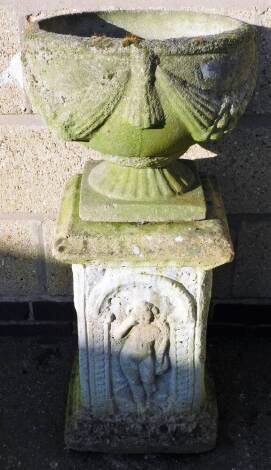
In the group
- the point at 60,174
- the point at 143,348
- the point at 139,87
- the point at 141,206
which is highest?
the point at 139,87

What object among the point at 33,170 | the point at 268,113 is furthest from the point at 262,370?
the point at 33,170

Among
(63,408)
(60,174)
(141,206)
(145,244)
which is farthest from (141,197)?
(63,408)

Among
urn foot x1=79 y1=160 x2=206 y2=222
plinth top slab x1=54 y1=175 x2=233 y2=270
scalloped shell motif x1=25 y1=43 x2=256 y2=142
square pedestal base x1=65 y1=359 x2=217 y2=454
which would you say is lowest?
square pedestal base x1=65 y1=359 x2=217 y2=454

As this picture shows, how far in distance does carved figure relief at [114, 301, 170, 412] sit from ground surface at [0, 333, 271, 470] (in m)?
0.26

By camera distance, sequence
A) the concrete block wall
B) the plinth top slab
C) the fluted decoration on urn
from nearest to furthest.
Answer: the fluted decoration on urn → the plinth top slab → the concrete block wall

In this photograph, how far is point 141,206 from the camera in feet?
4.99

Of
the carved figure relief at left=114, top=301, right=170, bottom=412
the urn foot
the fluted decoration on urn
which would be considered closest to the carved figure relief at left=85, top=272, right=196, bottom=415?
the carved figure relief at left=114, top=301, right=170, bottom=412

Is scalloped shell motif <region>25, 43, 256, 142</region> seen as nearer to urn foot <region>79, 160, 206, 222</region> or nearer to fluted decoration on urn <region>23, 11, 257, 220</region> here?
fluted decoration on urn <region>23, 11, 257, 220</region>

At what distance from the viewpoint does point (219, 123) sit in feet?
4.43

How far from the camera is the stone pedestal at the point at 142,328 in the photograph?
58.3 inches

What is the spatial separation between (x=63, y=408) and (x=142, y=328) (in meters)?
0.54

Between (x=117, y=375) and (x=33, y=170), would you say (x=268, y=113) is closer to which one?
(x=33, y=170)

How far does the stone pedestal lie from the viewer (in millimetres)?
1480

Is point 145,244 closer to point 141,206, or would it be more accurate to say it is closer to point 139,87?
point 141,206
